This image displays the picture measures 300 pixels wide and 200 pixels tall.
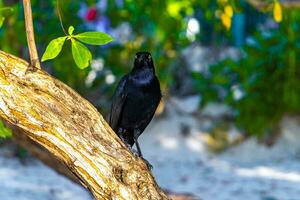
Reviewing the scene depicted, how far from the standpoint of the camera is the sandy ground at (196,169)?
6406 millimetres

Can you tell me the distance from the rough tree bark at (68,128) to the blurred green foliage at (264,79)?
186 inches

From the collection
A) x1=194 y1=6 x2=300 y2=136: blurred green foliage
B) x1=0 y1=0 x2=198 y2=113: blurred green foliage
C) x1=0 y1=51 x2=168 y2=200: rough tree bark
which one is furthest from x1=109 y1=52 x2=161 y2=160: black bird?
x1=194 y1=6 x2=300 y2=136: blurred green foliage

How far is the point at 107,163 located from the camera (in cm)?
257

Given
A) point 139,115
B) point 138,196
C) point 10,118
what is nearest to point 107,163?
point 138,196

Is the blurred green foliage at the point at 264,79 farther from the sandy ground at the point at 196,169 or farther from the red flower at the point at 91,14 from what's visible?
the red flower at the point at 91,14

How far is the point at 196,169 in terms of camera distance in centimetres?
757

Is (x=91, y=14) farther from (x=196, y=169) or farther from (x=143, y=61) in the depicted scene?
(x=143, y=61)

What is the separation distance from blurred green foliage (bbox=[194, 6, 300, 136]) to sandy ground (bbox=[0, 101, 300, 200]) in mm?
336

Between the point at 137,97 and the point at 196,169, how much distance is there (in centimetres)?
406

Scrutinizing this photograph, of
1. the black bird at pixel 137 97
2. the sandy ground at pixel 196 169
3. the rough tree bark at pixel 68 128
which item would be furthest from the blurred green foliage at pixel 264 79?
the rough tree bark at pixel 68 128

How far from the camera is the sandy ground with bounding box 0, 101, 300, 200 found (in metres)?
6.41

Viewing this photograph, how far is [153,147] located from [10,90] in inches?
232

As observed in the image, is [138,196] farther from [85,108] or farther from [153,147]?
[153,147]

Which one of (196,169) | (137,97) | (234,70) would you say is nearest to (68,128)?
(137,97)
